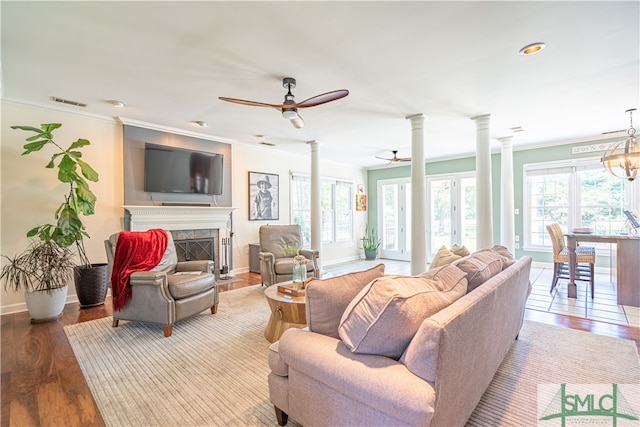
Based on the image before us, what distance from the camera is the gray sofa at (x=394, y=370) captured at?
47.3 inches

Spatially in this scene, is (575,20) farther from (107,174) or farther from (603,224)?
(107,174)

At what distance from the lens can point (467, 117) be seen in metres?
4.37

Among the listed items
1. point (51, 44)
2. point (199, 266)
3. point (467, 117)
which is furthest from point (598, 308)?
point (51, 44)

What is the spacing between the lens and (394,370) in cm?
129

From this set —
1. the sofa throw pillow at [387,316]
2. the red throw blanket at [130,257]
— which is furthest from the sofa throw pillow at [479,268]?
the red throw blanket at [130,257]

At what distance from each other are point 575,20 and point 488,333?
232cm

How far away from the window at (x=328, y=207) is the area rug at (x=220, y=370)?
3.95m

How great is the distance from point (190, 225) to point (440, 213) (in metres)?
5.78

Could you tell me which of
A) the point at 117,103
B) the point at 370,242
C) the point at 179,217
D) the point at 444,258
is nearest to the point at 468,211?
the point at 370,242

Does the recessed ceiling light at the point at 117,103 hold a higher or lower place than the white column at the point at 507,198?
higher

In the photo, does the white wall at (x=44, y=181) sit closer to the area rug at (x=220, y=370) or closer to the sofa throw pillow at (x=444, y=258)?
the area rug at (x=220, y=370)

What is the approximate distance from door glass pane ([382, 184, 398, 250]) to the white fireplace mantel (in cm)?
458

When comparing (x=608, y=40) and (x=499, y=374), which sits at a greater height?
(x=608, y=40)

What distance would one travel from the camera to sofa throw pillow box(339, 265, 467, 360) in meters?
1.35
